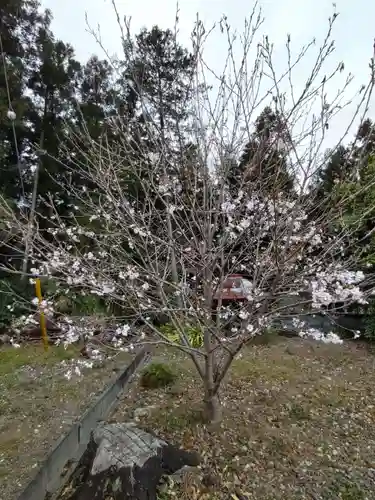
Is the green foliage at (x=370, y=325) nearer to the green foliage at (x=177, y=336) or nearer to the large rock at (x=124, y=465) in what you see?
the green foliage at (x=177, y=336)

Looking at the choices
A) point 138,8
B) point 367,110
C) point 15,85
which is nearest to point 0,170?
point 15,85

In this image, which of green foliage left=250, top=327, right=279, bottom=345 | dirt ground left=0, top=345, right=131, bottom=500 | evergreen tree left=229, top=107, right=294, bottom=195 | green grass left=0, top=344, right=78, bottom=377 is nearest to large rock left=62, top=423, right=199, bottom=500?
dirt ground left=0, top=345, right=131, bottom=500

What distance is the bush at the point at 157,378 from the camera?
3186 mm

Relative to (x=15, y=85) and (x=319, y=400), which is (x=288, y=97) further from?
(x=15, y=85)

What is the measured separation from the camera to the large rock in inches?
68.1

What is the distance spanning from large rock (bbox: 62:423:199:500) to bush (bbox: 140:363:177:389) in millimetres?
1077

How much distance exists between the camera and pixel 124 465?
1.79 m

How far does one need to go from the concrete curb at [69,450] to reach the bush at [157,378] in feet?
1.02

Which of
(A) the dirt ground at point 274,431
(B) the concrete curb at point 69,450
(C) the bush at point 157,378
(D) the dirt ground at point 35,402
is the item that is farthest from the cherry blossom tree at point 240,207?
(D) the dirt ground at point 35,402

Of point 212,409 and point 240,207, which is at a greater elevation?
point 240,207

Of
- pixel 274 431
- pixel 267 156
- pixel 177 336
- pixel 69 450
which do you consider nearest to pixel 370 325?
pixel 177 336

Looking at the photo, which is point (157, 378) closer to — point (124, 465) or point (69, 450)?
point (69, 450)

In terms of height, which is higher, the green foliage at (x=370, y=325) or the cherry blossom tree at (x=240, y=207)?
the cherry blossom tree at (x=240, y=207)

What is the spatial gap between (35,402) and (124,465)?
1849mm
